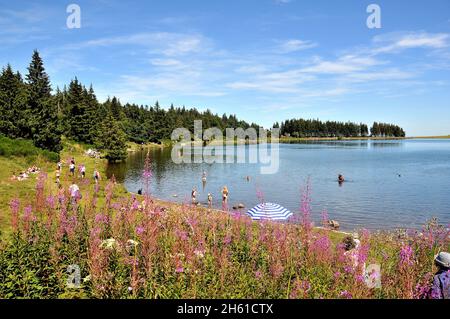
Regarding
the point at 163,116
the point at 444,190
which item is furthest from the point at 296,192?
the point at 163,116

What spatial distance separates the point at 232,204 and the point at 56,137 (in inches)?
1254

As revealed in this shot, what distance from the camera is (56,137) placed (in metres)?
53.9

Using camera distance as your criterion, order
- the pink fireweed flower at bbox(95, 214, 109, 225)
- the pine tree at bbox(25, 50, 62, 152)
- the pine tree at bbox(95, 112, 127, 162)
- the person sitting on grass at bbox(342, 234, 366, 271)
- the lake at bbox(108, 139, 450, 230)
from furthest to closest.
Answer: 1. the pine tree at bbox(95, 112, 127, 162)
2. the pine tree at bbox(25, 50, 62, 152)
3. the lake at bbox(108, 139, 450, 230)
4. the pink fireweed flower at bbox(95, 214, 109, 225)
5. the person sitting on grass at bbox(342, 234, 366, 271)

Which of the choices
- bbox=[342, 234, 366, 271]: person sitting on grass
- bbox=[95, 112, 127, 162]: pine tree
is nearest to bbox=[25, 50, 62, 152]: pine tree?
bbox=[95, 112, 127, 162]: pine tree

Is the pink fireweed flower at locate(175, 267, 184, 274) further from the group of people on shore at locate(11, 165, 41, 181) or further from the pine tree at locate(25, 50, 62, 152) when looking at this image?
the pine tree at locate(25, 50, 62, 152)

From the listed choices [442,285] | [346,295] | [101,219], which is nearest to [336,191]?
[101,219]

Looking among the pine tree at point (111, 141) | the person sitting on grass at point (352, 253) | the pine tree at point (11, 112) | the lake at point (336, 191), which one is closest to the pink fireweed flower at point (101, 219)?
the person sitting on grass at point (352, 253)

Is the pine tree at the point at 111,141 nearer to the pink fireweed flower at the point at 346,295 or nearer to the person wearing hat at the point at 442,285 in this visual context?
the pink fireweed flower at the point at 346,295

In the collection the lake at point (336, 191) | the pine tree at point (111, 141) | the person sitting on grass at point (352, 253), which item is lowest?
the lake at point (336, 191)

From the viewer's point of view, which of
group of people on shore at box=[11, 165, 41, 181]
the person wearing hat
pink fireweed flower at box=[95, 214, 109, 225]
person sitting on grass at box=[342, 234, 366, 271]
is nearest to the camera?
the person wearing hat

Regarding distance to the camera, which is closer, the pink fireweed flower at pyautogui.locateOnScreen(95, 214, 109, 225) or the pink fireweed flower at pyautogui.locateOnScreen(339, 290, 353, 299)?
the pink fireweed flower at pyautogui.locateOnScreen(339, 290, 353, 299)

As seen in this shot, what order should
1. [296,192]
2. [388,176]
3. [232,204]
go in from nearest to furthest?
[232,204], [296,192], [388,176]
